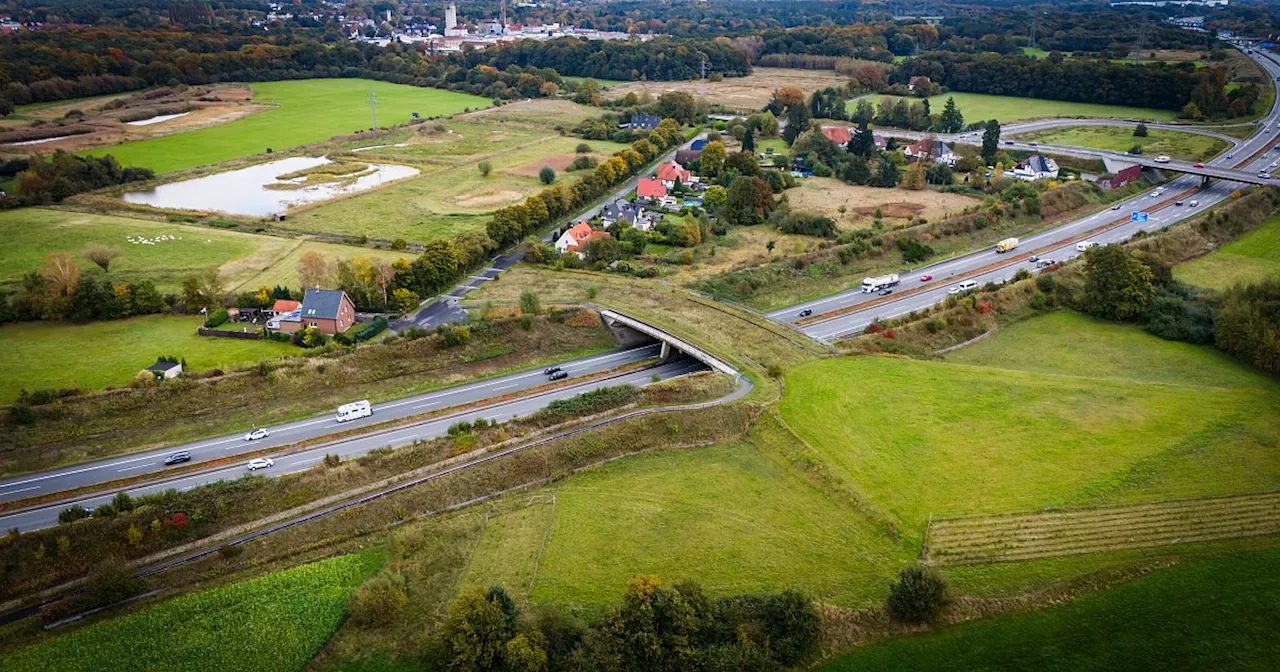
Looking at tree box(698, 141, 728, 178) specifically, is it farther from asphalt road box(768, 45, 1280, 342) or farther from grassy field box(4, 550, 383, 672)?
grassy field box(4, 550, 383, 672)

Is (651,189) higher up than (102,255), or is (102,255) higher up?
(651,189)

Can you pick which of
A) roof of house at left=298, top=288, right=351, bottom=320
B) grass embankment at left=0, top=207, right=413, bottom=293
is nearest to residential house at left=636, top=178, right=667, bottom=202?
grass embankment at left=0, top=207, right=413, bottom=293

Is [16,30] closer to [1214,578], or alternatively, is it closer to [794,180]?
[794,180]

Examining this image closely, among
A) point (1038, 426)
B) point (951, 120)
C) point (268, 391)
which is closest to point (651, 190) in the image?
point (268, 391)

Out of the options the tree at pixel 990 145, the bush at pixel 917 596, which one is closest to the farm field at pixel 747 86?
the tree at pixel 990 145

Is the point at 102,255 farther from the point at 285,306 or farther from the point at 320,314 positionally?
the point at 320,314

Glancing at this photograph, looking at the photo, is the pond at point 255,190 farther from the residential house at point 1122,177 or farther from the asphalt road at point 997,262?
the residential house at point 1122,177

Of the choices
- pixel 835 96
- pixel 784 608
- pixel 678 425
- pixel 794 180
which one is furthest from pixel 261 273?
pixel 835 96
